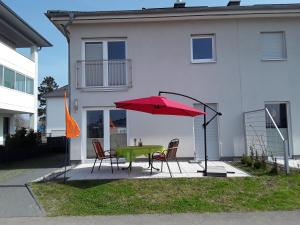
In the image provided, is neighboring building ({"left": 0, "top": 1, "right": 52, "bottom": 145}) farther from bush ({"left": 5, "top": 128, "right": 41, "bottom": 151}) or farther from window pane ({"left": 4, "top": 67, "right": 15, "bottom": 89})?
bush ({"left": 5, "top": 128, "right": 41, "bottom": 151})

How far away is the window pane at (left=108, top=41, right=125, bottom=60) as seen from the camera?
15352 mm

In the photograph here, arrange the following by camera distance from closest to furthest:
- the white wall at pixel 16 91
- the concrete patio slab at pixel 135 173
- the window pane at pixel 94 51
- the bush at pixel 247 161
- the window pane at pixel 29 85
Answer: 1. the concrete patio slab at pixel 135 173
2. the bush at pixel 247 161
3. the window pane at pixel 94 51
4. the white wall at pixel 16 91
5. the window pane at pixel 29 85

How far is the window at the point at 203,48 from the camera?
1542 cm

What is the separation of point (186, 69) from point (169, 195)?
7248 mm

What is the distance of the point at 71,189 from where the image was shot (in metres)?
9.62

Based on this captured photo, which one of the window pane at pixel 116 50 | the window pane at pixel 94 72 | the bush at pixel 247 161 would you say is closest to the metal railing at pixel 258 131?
the bush at pixel 247 161

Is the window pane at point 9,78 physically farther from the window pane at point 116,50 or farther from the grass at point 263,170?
the grass at point 263,170

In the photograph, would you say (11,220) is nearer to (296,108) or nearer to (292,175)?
(292,175)

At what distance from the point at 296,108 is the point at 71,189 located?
9.90 meters

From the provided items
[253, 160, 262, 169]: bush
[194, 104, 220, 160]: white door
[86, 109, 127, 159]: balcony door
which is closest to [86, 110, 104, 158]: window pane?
[86, 109, 127, 159]: balcony door

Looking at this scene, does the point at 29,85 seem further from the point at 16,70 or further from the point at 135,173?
the point at 135,173

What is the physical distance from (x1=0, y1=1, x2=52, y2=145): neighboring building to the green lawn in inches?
650

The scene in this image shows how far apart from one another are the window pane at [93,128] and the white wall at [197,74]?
13.6 inches

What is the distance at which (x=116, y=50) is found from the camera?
50.6 ft
